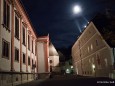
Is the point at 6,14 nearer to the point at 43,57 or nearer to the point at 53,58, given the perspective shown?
the point at 43,57

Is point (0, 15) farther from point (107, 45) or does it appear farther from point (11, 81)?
point (107, 45)

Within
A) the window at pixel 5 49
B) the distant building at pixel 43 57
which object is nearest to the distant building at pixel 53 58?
the distant building at pixel 43 57

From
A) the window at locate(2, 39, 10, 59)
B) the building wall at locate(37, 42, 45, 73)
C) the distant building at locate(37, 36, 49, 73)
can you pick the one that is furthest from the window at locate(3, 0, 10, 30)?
the building wall at locate(37, 42, 45, 73)

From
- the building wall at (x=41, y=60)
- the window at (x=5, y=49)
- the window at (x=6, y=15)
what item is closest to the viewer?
the window at (x=5, y=49)

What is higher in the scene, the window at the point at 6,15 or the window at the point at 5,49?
the window at the point at 6,15

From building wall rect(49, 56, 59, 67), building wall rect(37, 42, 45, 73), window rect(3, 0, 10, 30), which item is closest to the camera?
window rect(3, 0, 10, 30)

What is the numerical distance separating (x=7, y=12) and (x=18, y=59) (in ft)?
24.9

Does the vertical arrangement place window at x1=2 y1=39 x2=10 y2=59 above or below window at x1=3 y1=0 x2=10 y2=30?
below

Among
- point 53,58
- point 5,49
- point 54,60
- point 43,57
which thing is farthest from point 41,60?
point 54,60

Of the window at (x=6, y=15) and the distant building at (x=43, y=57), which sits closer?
the window at (x=6, y=15)

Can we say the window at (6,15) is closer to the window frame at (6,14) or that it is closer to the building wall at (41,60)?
the window frame at (6,14)

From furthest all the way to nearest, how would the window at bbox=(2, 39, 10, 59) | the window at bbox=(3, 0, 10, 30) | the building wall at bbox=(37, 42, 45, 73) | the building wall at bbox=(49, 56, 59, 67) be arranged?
the building wall at bbox=(49, 56, 59, 67)
the building wall at bbox=(37, 42, 45, 73)
the window at bbox=(3, 0, 10, 30)
the window at bbox=(2, 39, 10, 59)

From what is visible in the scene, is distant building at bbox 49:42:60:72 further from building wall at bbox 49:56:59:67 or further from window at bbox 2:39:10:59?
window at bbox 2:39:10:59

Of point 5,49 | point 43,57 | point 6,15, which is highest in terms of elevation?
point 6,15
